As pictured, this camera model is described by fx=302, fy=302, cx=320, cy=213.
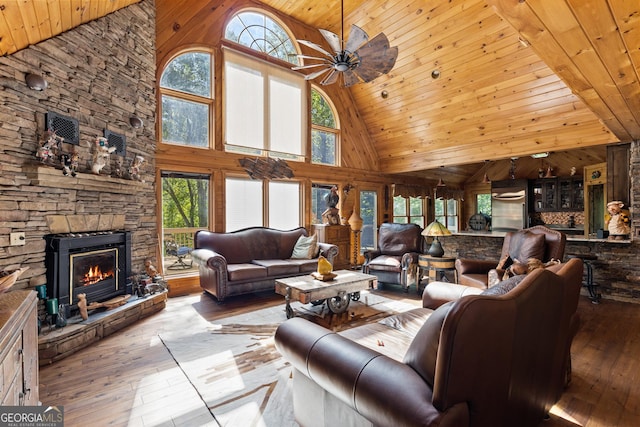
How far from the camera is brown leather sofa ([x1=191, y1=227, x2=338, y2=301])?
417 centimetres

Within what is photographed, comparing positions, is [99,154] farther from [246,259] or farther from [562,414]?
[562,414]

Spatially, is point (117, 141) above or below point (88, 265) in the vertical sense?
above

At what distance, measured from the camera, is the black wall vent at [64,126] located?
296 centimetres

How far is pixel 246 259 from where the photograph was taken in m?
5.02

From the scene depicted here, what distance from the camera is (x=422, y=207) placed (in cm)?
912

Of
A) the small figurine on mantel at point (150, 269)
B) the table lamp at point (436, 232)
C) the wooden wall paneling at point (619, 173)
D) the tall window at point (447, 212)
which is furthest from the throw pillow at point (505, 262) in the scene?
the tall window at point (447, 212)

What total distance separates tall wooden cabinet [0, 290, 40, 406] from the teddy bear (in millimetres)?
6620

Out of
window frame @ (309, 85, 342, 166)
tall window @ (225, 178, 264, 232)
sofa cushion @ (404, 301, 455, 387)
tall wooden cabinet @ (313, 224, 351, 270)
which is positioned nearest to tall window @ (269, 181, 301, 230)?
tall window @ (225, 178, 264, 232)

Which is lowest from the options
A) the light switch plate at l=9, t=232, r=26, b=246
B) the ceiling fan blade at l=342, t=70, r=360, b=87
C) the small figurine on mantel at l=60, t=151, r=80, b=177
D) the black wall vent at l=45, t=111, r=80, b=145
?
the light switch plate at l=9, t=232, r=26, b=246

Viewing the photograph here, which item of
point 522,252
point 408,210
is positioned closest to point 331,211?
point 408,210

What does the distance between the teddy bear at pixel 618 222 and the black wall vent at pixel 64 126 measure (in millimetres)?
7229

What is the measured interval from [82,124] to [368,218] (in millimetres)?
5998

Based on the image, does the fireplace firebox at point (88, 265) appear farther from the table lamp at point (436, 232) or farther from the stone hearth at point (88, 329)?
the table lamp at point (436, 232)

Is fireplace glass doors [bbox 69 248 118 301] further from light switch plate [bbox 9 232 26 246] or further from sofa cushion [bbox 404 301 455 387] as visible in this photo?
sofa cushion [bbox 404 301 455 387]
